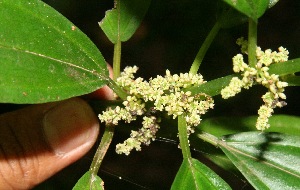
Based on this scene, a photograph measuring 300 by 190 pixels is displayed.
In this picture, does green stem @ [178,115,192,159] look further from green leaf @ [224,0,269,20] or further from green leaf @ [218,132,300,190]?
green leaf @ [224,0,269,20]

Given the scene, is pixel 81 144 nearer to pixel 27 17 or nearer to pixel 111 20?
pixel 111 20

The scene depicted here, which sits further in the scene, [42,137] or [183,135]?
[42,137]

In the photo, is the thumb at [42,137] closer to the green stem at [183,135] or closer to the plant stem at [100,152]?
the plant stem at [100,152]

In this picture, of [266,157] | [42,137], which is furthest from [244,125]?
[42,137]

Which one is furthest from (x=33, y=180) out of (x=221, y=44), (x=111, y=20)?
(x=221, y=44)

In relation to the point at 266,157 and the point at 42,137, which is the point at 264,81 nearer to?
the point at 266,157

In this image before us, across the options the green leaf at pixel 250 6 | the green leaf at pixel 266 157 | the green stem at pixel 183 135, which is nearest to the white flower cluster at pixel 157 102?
the green stem at pixel 183 135
